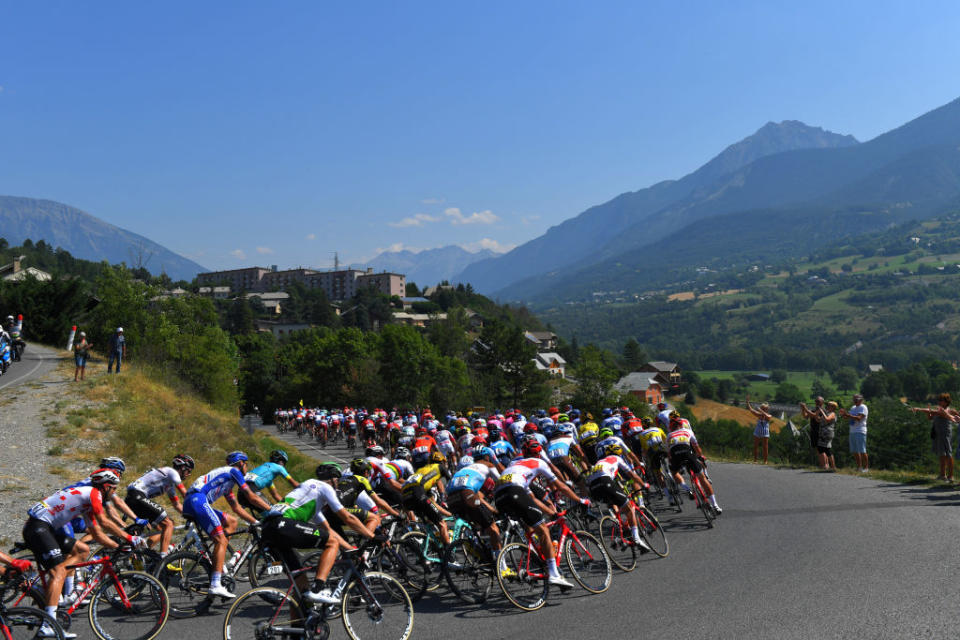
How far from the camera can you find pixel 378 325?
155500 mm

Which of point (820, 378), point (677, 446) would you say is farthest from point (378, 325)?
point (677, 446)

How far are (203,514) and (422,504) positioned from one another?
290 centimetres

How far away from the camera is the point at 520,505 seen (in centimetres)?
820

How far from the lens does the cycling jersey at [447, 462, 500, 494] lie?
8344mm

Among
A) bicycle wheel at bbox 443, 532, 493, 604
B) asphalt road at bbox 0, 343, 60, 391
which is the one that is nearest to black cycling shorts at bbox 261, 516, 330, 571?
bicycle wheel at bbox 443, 532, 493, 604

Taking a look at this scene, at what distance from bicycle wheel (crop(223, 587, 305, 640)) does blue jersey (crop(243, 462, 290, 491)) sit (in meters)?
2.83

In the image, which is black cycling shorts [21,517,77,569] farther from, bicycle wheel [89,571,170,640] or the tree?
the tree

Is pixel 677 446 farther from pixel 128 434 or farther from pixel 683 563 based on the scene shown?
pixel 128 434

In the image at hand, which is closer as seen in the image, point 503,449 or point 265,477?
point 265,477

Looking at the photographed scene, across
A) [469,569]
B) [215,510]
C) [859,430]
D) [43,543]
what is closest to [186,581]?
[215,510]

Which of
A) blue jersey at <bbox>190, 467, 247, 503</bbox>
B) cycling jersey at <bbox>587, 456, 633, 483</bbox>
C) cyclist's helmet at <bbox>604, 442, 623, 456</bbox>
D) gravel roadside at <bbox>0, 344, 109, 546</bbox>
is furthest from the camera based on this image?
gravel roadside at <bbox>0, 344, 109, 546</bbox>

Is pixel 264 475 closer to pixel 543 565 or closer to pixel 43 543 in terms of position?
pixel 43 543

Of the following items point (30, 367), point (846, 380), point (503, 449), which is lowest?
point (846, 380)

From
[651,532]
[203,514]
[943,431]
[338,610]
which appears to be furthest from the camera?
[943,431]
